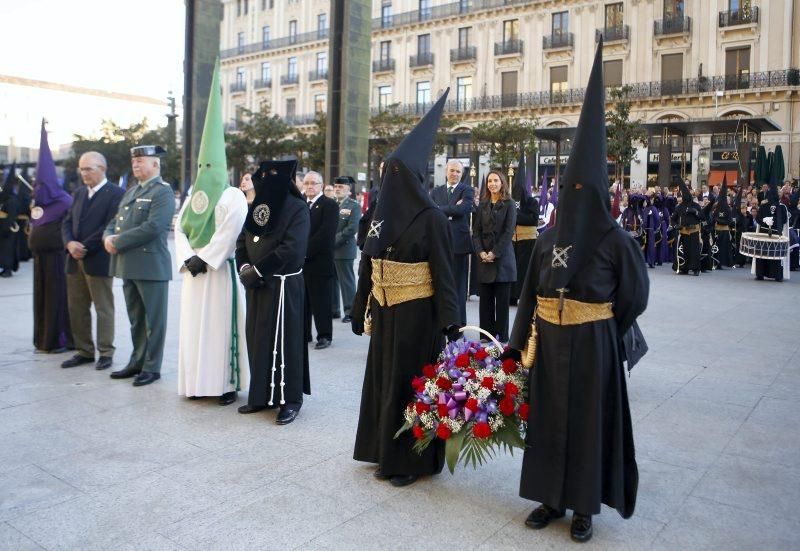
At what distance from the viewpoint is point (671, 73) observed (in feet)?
139

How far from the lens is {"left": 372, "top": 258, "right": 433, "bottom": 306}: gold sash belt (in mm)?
4316

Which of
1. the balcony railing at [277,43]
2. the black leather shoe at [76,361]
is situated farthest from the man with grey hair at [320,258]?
the balcony railing at [277,43]

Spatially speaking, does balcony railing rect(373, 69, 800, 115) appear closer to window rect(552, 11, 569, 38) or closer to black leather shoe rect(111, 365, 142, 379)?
window rect(552, 11, 569, 38)

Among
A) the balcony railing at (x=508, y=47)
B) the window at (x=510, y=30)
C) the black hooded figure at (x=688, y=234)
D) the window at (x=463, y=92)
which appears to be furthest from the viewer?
the window at (x=463, y=92)

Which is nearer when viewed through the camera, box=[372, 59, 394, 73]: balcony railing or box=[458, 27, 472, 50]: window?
box=[458, 27, 472, 50]: window

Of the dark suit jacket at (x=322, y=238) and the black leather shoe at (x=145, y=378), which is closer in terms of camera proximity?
the black leather shoe at (x=145, y=378)

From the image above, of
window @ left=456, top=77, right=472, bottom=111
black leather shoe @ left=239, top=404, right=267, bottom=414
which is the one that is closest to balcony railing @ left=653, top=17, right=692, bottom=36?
window @ left=456, top=77, right=472, bottom=111

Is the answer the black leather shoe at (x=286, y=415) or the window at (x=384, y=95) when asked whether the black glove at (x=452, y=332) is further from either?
the window at (x=384, y=95)

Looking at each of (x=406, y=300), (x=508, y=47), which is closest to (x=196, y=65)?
(x=406, y=300)

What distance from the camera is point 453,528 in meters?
3.67

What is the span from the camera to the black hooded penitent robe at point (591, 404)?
11.6 feet

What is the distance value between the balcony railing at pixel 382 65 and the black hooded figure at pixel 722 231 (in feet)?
126

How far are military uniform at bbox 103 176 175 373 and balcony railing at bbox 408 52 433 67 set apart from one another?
47.0m

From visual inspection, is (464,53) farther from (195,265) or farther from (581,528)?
(581,528)
